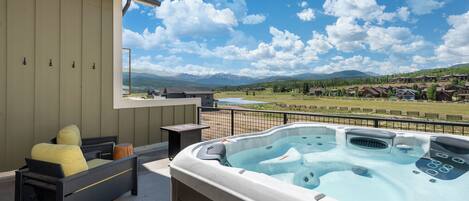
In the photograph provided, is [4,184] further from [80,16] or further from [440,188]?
[440,188]

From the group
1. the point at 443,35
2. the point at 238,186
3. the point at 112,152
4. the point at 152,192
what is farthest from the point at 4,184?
the point at 443,35

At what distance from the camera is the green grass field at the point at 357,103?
77.7ft

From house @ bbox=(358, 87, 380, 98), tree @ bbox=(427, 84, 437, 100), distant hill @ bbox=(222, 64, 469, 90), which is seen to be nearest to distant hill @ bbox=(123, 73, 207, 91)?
distant hill @ bbox=(222, 64, 469, 90)

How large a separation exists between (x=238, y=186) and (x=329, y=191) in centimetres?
136

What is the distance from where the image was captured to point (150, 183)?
3379 mm

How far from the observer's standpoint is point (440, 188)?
2.68m

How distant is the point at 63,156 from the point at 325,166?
285 centimetres

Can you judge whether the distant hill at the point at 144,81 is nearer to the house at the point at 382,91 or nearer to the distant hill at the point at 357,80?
the distant hill at the point at 357,80

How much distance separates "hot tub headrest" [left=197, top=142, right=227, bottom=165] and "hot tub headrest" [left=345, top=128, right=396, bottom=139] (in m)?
A: 2.08

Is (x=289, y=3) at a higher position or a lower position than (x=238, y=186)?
higher

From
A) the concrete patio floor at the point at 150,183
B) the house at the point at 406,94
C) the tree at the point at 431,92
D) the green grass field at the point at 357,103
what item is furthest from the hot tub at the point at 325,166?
the house at the point at 406,94

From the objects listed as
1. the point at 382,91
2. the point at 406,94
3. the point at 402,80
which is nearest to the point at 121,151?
the point at 406,94

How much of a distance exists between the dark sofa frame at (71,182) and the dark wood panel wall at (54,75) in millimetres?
1899

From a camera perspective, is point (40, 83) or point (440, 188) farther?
point (40, 83)
